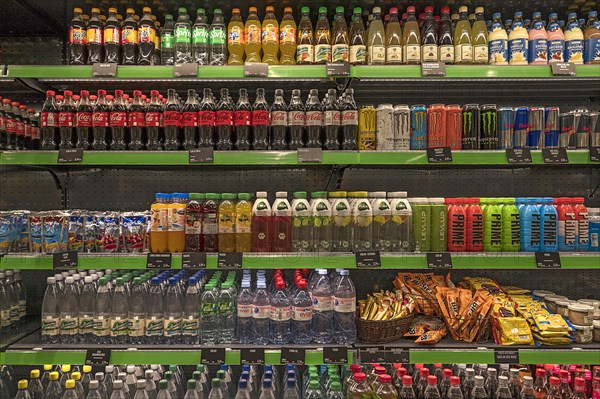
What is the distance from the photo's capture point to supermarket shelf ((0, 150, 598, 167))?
2.23 metres

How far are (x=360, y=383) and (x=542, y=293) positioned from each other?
1316 mm

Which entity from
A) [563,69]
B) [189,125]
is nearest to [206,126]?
[189,125]

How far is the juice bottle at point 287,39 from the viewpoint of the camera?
8.21 ft

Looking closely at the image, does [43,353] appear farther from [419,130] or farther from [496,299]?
[496,299]

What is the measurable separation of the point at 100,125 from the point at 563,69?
242 centimetres

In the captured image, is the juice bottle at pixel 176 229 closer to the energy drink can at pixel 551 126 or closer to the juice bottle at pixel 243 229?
the juice bottle at pixel 243 229

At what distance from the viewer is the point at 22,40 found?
2939mm

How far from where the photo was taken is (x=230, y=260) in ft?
7.18

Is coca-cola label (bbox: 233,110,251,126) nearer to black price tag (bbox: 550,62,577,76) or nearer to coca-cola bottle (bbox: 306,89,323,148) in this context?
coca-cola bottle (bbox: 306,89,323,148)

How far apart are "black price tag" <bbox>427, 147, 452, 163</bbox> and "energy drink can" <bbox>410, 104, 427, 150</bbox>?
116 millimetres

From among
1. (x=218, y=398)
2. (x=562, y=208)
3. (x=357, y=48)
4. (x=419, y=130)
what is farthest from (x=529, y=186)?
(x=218, y=398)

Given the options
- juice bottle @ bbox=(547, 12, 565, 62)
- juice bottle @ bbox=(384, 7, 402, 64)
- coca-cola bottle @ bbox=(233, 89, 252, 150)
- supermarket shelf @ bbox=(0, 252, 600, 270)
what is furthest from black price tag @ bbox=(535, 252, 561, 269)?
coca-cola bottle @ bbox=(233, 89, 252, 150)

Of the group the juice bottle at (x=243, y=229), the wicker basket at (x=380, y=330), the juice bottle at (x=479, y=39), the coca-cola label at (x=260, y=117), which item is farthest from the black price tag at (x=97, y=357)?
the juice bottle at (x=479, y=39)

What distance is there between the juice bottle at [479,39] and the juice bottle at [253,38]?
1.20m
